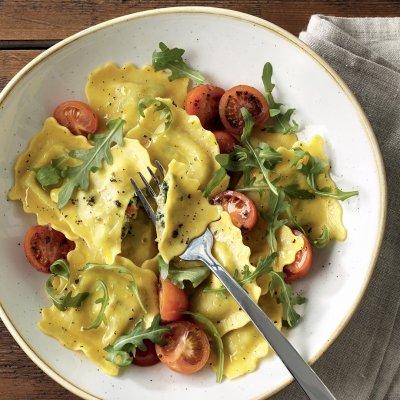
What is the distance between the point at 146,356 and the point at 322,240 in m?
1.11

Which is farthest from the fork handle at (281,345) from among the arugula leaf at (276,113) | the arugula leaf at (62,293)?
the arugula leaf at (276,113)

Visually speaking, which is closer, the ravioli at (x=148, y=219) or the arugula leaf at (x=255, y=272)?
the arugula leaf at (x=255, y=272)

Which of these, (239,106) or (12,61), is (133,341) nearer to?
(239,106)

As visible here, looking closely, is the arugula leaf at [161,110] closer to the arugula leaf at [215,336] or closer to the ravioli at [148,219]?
the ravioli at [148,219]

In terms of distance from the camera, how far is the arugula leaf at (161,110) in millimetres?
3660

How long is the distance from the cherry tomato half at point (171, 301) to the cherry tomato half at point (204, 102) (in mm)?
932

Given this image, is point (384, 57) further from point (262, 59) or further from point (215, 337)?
point (215, 337)

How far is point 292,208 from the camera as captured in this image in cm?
365

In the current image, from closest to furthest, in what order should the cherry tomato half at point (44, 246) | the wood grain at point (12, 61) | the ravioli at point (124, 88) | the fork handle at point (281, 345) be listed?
the fork handle at point (281, 345)
the cherry tomato half at point (44, 246)
the ravioli at point (124, 88)
the wood grain at point (12, 61)

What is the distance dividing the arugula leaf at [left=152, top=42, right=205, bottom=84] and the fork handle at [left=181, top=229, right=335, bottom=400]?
1115 millimetres

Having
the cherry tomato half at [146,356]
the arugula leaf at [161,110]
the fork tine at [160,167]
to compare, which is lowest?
the cherry tomato half at [146,356]

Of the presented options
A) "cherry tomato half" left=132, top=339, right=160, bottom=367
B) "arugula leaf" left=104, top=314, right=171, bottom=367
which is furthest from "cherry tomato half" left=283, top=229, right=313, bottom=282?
"cherry tomato half" left=132, top=339, right=160, bottom=367

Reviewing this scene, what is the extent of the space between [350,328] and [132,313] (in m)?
1.26

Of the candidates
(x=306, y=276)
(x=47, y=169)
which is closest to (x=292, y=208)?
(x=306, y=276)
